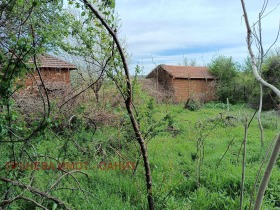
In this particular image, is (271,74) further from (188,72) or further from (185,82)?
(188,72)

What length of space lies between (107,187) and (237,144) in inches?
165

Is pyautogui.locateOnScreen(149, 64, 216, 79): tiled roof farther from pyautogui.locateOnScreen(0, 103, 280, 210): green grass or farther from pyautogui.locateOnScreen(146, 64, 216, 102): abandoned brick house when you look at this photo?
pyautogui.locateOnScreen(0, 103, 280, 210): green grass

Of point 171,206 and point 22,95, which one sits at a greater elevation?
point 22,95

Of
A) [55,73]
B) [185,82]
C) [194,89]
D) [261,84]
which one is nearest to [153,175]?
[261,84]

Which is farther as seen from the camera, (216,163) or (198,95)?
→ (198,95)

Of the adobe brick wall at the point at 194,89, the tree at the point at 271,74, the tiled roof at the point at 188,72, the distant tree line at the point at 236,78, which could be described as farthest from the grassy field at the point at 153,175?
the tiled roof at the point at 188,72

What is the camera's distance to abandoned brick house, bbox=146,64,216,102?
2025cm

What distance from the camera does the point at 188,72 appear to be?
2188 centimetres

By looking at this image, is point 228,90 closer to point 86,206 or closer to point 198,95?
point 198,95

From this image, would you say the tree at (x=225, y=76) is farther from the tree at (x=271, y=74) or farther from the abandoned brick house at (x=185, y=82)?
the tree at (x=271, y=74)

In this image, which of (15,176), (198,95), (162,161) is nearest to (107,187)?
(162,161)

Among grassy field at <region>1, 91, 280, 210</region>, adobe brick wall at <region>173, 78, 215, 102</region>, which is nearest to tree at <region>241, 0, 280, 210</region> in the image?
grassy field at <region>1, 91, 280, 210</region>

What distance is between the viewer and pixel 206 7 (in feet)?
6.22

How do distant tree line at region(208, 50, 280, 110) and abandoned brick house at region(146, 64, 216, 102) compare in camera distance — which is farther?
abandoned brick house at region(146, 64, 216, 102)
